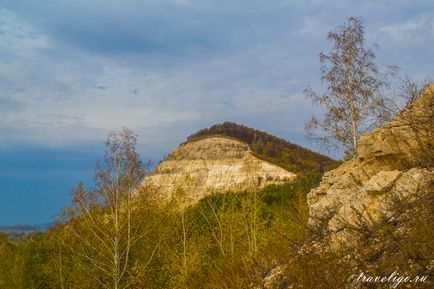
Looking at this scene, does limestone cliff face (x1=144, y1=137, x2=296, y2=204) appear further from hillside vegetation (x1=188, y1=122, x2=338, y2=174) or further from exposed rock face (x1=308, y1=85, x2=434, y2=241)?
exposed rock face (x1=308, y1=85, x2=434, y2=241)

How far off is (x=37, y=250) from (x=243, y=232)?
17.3 m

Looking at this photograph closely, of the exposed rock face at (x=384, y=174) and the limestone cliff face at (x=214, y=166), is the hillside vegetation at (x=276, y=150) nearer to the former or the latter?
the limestone cliff face at (x=214, y=166)

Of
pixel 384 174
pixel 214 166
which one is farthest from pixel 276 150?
pixel 384 174

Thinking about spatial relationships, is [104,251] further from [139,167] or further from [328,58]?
[328,58]

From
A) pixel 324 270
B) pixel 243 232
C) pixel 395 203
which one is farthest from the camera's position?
pixel 243 232

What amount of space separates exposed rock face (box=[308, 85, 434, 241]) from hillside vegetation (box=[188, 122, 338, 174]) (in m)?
68.0

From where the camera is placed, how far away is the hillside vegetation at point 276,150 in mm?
89600

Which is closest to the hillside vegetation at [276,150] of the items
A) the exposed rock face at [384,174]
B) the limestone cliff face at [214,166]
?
the limestone cliff face at [214,166]

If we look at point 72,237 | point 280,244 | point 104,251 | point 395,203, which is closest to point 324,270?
point 395,203

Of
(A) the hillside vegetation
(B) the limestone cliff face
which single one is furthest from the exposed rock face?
(A) the hillside vegetation

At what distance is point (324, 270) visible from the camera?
7.18m

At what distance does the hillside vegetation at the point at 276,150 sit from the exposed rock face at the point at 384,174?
6802 centimetres

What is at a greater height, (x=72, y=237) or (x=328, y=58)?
(x=328, y=58)

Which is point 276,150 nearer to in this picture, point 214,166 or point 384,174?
point 214,166
